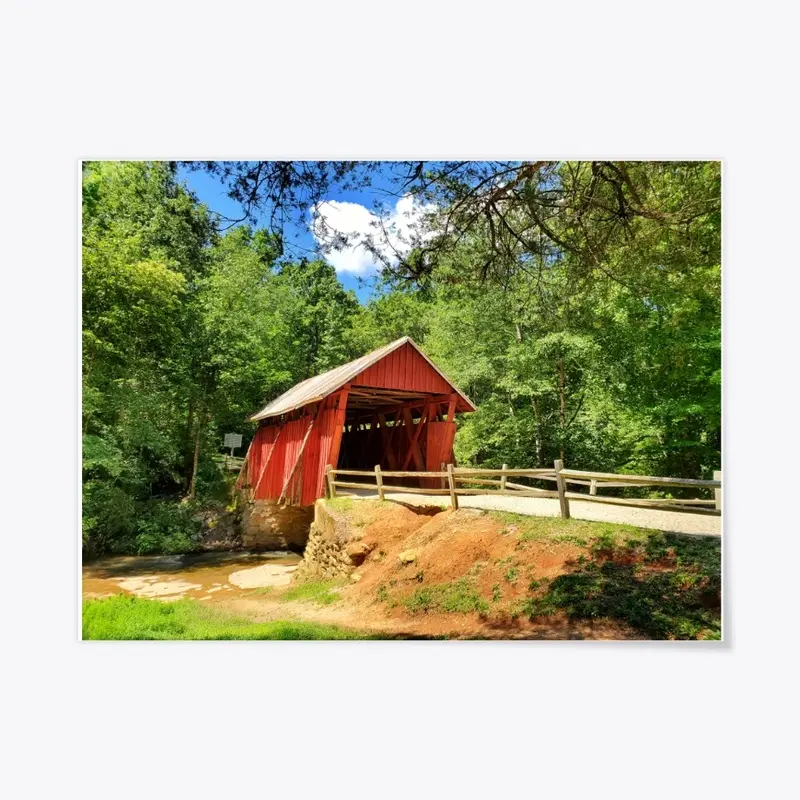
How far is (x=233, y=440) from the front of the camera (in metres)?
7.25

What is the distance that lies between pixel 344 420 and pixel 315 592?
2438mm

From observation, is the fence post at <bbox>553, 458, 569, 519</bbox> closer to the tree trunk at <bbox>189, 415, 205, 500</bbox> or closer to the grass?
the grass

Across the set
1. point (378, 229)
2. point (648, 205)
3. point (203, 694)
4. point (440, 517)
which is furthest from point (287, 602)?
point (648, 205)

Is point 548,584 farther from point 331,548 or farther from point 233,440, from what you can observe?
point 233,440

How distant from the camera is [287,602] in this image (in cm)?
469

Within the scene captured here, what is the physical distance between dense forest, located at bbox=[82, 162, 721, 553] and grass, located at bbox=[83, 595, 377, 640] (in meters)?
0.61

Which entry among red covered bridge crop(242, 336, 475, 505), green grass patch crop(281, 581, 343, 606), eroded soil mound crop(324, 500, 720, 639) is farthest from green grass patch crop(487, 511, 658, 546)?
red covered bridge crop(242, 336, 475, 505)

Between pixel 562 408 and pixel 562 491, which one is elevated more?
pixel 562 408

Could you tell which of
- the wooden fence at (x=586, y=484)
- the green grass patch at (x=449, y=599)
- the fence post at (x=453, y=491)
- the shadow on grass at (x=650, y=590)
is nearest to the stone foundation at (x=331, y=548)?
the wooden fence at (x=586, y=484)

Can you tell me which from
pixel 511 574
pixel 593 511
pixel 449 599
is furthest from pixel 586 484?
pixel 449 599
